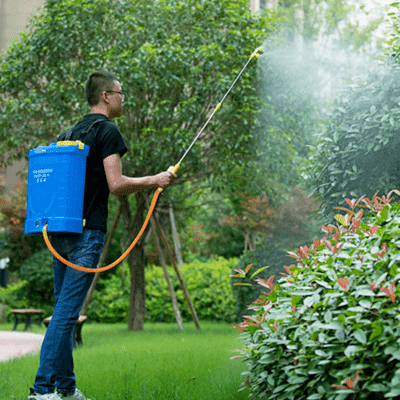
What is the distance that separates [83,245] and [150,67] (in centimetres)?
447

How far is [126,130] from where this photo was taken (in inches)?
305

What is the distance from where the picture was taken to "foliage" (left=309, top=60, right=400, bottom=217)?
338cm

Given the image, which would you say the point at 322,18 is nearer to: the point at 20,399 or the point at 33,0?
the point at 33,0

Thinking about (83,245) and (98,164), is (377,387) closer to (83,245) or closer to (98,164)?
(83,245)

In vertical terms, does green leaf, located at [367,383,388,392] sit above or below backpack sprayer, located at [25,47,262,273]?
below

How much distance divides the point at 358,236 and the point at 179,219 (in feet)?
33.8

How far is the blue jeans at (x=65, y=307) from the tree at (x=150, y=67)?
13.4 feet

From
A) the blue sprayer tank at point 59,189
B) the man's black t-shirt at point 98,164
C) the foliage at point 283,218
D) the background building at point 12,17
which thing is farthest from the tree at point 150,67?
the background building at point 12,17

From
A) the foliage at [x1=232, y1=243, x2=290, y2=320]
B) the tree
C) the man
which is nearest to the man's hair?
the man

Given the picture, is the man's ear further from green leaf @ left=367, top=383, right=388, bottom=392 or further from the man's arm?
green leaf @ left=367, top=383, right=388, bottom=392

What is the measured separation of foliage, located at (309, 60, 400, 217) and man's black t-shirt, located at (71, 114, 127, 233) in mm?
1559

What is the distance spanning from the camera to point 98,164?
8.81 ft

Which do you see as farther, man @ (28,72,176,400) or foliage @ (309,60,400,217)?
foliage @ (309,60,400,217)

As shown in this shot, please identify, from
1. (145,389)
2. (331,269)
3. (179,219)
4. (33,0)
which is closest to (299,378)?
(331,269)
